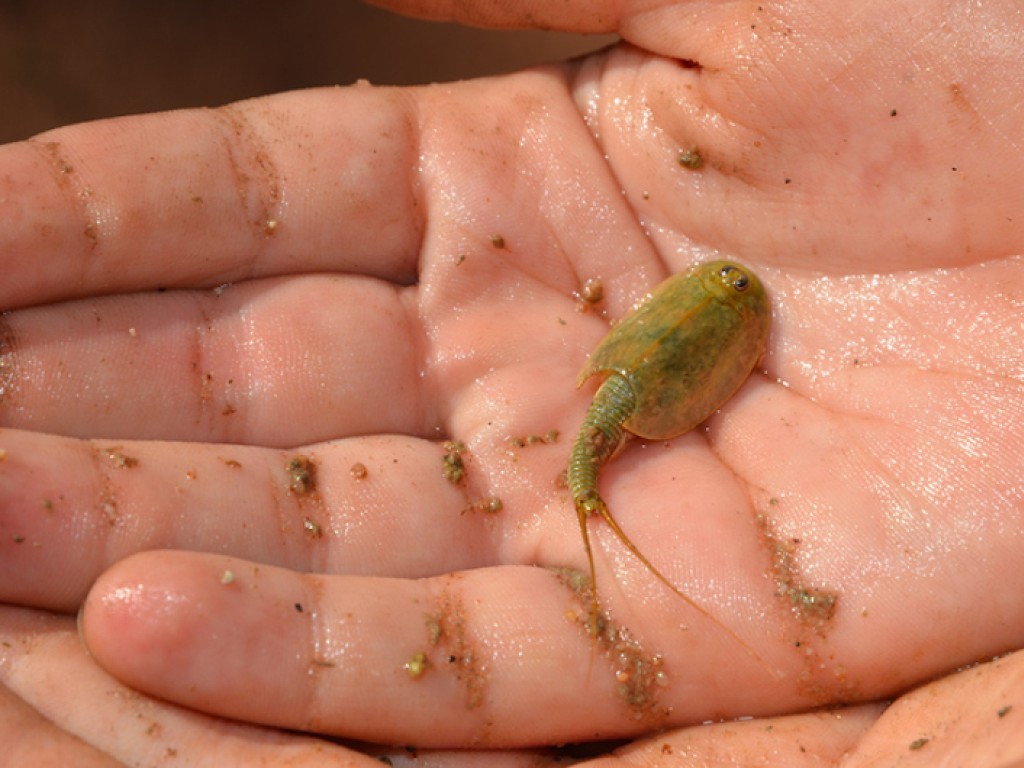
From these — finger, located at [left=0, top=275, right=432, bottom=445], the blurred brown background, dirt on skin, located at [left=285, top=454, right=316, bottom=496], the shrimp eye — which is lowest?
dirt on skin, located at [left=285, top=454, right=316, bottom=496]

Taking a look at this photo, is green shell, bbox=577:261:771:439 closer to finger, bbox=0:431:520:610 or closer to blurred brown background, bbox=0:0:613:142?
finger, bbox=0:431:520:610

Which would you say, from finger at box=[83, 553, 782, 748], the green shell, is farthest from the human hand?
the green shell

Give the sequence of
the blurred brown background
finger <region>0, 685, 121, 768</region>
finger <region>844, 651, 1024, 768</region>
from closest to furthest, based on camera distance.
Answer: finger <region>0, 685, 121, 768</region>, finger <region>844, 651, 1024, 768</region>, the blurred brown background

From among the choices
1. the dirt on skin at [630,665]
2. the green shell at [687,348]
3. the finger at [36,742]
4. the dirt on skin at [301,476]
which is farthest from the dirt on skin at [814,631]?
the finger at [36,742]

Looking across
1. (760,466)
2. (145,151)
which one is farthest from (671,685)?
(145,151)

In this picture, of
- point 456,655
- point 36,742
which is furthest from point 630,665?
point 36,742

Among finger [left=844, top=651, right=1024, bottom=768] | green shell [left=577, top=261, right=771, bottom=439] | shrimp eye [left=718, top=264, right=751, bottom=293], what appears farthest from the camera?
shrimp eye [left=718, top=264, right=751, bottom=293]

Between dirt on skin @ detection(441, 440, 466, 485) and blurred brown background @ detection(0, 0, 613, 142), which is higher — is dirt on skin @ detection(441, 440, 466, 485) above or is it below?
below
